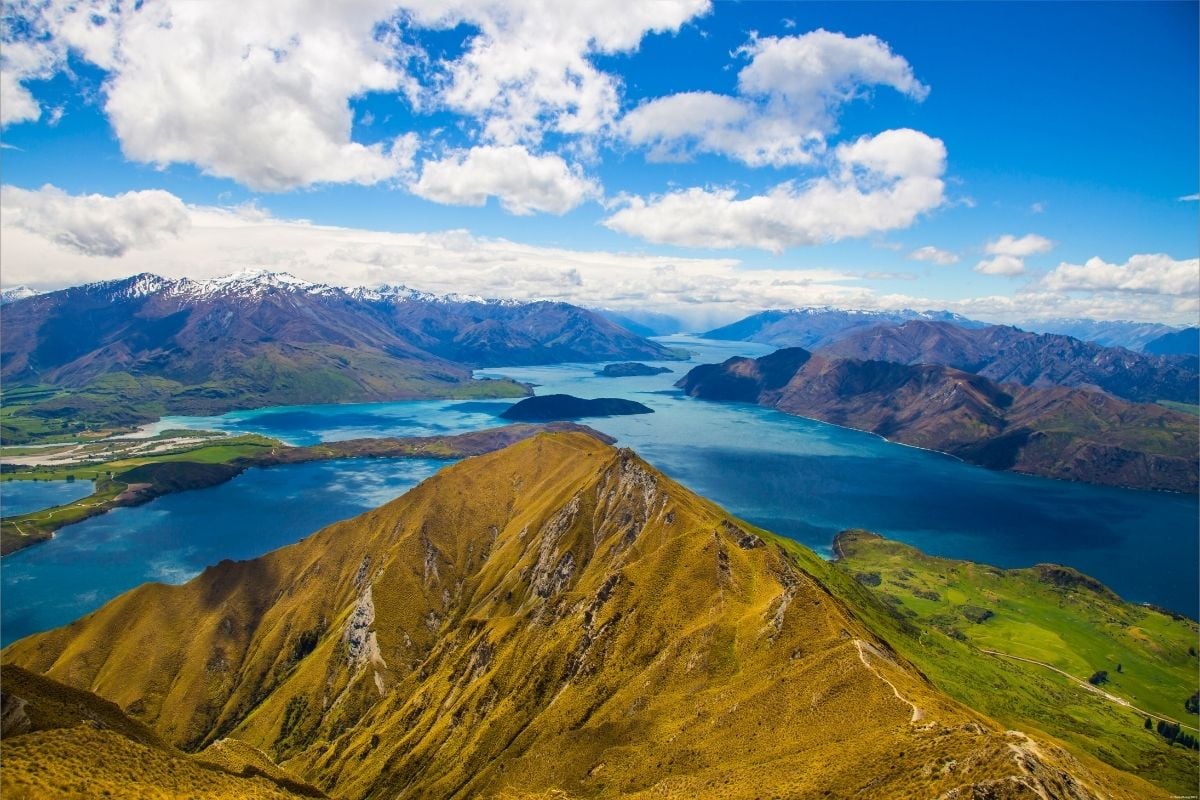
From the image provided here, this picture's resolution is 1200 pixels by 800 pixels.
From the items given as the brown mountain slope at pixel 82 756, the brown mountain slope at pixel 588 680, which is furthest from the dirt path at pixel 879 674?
the brown mountain slope at pixel 82 756

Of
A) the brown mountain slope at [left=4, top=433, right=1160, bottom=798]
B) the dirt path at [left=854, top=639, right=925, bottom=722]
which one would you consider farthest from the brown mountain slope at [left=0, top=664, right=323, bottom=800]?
the dirt path at [left=854, top=639, right=925, bottom=722]

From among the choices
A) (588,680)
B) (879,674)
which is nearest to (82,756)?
(588,680)

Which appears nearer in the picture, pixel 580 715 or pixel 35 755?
pixel 35 755

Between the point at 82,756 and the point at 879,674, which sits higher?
the point at 82,756

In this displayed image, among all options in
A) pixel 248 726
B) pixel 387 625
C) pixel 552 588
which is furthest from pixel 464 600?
pixel 248 726

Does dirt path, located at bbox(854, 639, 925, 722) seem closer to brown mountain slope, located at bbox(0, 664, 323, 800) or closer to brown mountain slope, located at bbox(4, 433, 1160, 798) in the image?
brown mountain slope, located at bbox(4, 433, 1160, 798)

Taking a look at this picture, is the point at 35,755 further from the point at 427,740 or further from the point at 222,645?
the point at 222,645

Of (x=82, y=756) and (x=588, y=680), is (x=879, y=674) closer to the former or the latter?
(x=588, y=680)

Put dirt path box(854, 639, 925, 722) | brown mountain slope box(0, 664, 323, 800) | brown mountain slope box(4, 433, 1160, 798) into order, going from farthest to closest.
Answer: dirt path box(854, 639, 925, 722), brown mountain slope box(4, 433, 1160, 798), brown mountain slope box(0, 664, 323, 800)
